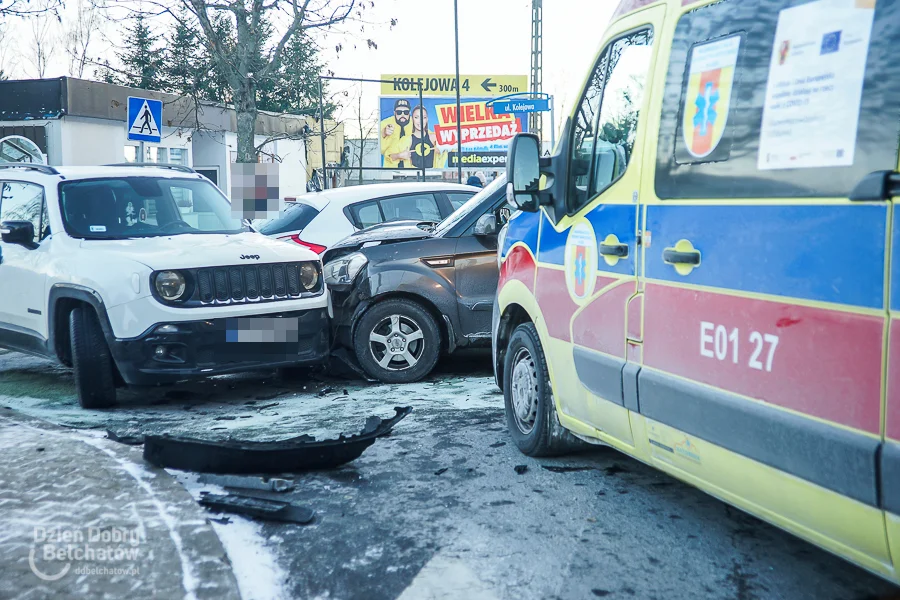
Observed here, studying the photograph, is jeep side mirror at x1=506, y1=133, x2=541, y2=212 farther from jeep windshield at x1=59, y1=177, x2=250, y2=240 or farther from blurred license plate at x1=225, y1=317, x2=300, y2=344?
jeep windshield at x1=59, y1=177, x2=250, y2=240

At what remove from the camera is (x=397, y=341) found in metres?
7.90

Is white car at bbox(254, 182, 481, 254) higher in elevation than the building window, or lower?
lower

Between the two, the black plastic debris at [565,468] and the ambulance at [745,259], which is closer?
the ambulance at [745,259]

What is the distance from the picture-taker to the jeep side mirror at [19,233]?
7648 mm

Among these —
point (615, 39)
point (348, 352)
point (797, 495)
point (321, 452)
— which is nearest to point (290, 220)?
point (348, 352)

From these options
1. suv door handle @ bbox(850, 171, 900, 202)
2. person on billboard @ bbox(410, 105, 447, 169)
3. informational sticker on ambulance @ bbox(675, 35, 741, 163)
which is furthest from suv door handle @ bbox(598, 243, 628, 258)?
→ person on billboard @ bbox(410, 105, 447, 169)

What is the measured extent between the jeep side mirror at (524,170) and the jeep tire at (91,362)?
143 inches

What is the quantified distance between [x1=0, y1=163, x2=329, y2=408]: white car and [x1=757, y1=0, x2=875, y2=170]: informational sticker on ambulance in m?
4.65

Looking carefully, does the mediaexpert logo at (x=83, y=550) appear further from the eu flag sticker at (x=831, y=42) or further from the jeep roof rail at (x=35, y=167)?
the jeep roof rail at (x=35, y=167)

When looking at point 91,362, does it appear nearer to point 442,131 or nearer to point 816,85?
point 816,85

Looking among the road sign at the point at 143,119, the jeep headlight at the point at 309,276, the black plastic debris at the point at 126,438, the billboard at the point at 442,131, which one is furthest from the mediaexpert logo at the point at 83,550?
the billboard at the point at 442,131

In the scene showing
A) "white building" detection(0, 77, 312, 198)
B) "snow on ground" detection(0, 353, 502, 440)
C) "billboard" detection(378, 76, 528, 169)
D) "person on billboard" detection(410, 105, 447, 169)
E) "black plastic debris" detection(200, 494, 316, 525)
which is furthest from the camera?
"person on billboard" detection(410, 105, 447, 169)

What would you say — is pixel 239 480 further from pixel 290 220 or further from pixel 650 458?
pixel 290 220

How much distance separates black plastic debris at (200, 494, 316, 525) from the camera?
4.32 m
